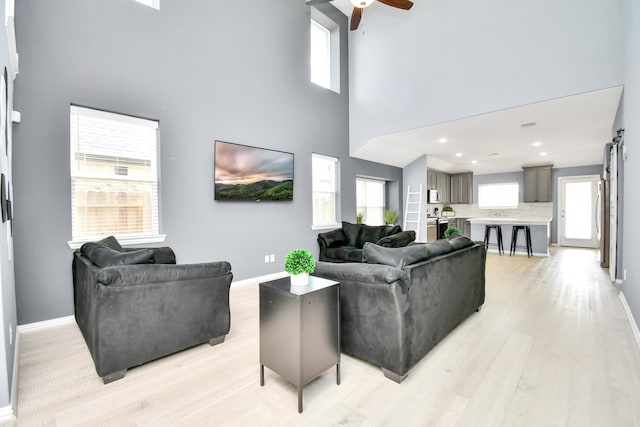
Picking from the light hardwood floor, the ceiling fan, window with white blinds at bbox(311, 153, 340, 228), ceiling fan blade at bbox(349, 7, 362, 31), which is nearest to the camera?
the light hardwood floor

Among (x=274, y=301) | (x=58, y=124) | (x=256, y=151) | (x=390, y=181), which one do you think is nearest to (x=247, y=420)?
(x=274, y=301)

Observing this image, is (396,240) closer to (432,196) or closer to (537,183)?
(432,196)

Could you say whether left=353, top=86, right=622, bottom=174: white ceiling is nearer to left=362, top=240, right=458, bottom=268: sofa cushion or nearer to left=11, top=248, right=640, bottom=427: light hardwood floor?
left=11, top=248, right=640, bottom=427: light hardwood floor

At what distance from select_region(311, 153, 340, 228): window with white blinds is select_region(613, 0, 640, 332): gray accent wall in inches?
166

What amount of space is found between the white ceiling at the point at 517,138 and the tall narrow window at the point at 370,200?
0.66m

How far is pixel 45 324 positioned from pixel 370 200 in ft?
20.5

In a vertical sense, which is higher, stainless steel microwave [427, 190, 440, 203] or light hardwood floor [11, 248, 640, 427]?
stainless steel microwave [427, 190, 440, 203]

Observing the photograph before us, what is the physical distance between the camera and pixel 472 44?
4512 millimetres

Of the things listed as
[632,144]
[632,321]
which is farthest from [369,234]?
[632,144]

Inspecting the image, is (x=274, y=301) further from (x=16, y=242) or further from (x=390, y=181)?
(x=390, y=181)

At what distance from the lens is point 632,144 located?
294cm

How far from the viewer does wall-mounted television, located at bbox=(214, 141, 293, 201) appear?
418cm

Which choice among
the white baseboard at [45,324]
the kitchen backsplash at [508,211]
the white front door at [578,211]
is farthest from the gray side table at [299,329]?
the white front door at [578,211]

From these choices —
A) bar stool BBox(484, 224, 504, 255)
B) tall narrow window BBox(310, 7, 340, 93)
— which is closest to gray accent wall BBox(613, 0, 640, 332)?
bar stool BBox(484, 224, 504, 255)
